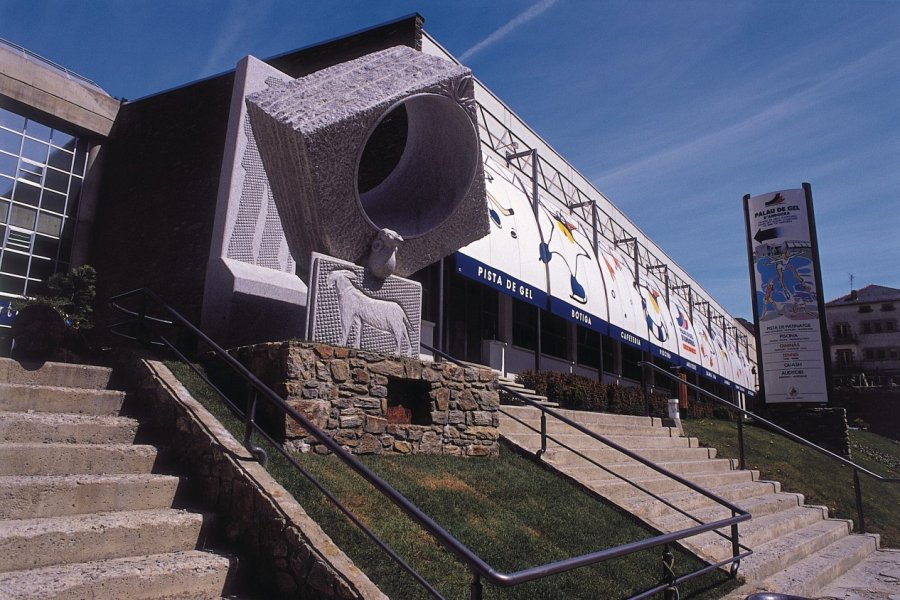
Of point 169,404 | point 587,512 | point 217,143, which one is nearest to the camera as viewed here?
point 169,404

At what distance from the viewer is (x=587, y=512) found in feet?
18.9

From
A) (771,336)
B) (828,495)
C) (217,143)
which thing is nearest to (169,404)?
(217,143)

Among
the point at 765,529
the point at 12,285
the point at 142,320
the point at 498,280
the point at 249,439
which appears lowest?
the point at 765,529

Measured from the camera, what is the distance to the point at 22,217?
39.0ft

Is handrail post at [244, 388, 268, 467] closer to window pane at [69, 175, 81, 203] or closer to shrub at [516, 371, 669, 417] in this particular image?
shrub at [516, 371, 669, 417]

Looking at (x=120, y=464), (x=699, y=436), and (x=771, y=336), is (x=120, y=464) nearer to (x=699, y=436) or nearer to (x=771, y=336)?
(x=699, y=436)

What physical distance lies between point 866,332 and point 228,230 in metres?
66.9

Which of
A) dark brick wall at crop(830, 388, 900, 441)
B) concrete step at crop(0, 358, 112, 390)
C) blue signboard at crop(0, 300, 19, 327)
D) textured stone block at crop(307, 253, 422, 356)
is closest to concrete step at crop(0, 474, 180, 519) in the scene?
concrete step at crop(0, 358, 112, 390)

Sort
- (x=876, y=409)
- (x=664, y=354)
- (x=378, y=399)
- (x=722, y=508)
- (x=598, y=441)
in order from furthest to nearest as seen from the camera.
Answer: (x=876, y=409) → (x=664, y=354) → (x=598, y=441) → (x=722, y=508) → (x=378, y=399)

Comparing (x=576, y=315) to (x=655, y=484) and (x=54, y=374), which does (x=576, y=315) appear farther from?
(x=54, y=374)

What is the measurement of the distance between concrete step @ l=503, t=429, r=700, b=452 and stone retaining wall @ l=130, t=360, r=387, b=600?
141 inches

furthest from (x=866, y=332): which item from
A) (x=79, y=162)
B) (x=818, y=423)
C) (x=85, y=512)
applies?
(x=85, y=512)

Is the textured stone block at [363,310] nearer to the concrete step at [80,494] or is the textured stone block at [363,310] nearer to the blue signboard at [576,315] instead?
the concrete step at [80,494]

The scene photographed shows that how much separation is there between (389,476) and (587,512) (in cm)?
196
